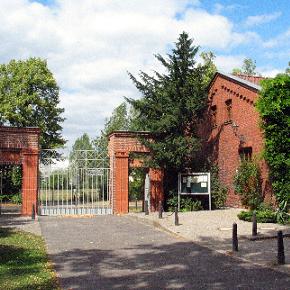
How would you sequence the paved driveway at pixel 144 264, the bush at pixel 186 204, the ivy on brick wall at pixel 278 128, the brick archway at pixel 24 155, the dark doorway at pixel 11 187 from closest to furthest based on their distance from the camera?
the paved driveway at pixel 144 264
the ivy on brick wall at pixel 278 128
the bush at pixel 186 204
the brick archway at pixel 24 155
the dark doorway at pixel 11 187

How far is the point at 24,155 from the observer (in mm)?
22516

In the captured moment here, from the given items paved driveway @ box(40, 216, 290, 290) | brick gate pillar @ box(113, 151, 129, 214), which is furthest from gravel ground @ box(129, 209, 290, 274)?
brick gate pillar @ box(113, 151, 129, 214)

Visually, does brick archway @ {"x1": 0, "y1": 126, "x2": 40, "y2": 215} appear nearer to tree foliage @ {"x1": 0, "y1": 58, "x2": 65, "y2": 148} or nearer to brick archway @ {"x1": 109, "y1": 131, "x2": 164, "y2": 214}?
brick archway @ {"x1": 109, "y1": 131, "x2": 164, "y2": 214}

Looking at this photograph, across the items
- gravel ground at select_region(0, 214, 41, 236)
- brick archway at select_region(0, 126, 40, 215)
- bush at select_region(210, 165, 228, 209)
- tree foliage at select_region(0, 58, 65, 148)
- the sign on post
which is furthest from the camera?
tree foliage at select_region(0, 58, 65, 148)

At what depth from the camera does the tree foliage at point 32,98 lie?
37.5 m

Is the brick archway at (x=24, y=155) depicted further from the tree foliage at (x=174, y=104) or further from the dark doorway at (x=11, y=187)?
the dark doorway at (x=11, y=187)

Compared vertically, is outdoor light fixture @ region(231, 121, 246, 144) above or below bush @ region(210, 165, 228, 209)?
above

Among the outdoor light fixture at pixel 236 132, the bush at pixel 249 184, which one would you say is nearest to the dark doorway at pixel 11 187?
the outdoor light fixture at pixel 236 132

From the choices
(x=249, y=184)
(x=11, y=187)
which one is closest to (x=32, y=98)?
(x=11, y=187)

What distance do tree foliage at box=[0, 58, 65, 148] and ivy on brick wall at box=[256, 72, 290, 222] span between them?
896 inches

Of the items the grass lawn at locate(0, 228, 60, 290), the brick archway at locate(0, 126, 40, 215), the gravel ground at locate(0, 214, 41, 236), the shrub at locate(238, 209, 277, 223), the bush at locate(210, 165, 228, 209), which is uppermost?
the brick archway at locate(0, 126, 40, 215)

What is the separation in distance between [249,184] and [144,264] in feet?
36.8

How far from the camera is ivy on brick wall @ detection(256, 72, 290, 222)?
18234mm

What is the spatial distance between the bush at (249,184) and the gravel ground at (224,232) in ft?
2.92
